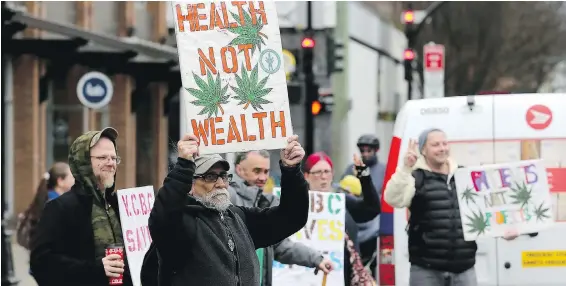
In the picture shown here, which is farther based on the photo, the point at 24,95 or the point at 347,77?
the point at 347,77

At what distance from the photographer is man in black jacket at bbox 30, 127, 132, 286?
21.9 ft

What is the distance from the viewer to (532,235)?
32.0 feet

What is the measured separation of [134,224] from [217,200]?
1305 millimetres

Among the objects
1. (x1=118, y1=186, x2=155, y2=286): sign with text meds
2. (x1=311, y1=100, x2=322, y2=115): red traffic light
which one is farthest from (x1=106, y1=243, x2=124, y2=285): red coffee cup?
(x1=311, y1=100, x2=322, y2=115): red traffic light

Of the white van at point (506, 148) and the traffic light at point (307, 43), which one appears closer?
the white van at point (506, 148)

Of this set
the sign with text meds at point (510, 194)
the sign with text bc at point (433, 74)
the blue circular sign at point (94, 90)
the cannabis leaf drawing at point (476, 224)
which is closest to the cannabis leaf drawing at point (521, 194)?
the sign with text meds at point (510, 194)

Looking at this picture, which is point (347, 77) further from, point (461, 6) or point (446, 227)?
point (446, 227)

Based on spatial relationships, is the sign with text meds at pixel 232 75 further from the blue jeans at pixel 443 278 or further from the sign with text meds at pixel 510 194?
the sign with text meds at pixel 510 194

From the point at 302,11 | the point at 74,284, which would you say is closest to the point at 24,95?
the point at 302,11

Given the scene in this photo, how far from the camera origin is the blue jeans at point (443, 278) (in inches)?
359

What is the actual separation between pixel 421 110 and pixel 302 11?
27.8 m

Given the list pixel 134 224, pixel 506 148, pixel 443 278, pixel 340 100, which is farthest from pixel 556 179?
pixel 340 100

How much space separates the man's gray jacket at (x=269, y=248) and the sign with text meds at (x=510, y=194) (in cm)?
117

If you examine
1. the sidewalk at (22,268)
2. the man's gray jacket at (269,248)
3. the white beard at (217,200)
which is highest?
the white beard at (217,200)
